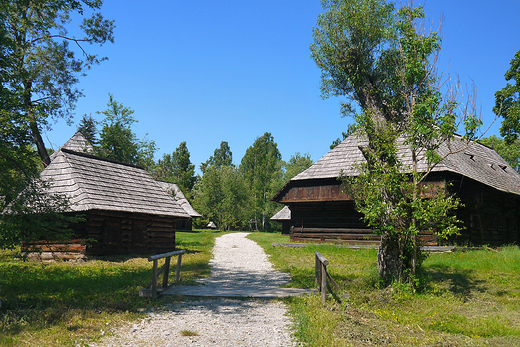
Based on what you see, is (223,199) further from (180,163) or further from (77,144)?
(77,144)

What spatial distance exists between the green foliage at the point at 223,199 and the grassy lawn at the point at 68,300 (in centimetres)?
3879

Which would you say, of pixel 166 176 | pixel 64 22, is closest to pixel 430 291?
pixel 64 22

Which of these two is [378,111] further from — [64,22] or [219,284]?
[64,22]

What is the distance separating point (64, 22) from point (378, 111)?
52.4 ft

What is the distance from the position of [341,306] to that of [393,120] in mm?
5745

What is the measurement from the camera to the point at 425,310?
7.51m

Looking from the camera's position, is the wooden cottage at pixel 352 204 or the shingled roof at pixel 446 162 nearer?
the wooden cottage at pixel 352 204

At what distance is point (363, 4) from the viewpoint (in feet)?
38.7

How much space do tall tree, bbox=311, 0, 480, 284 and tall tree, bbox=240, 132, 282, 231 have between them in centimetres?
4410

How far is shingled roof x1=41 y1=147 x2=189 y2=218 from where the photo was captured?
14828 millimetres

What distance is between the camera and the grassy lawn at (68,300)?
18.1 ft

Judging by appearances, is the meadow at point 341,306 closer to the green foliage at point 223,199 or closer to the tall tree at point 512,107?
the tall tree at point 512,107

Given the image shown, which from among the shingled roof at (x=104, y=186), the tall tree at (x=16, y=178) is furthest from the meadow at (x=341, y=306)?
the shingled roof at (x=104, y=186)

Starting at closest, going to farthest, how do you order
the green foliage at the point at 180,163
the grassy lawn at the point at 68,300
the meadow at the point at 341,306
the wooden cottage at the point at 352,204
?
the grassy lawn at the point at 68,300 < the meadow at the point at 341,306 < the wooden cottage at the point at 352,204 < the green foliage at the point at 180,163
